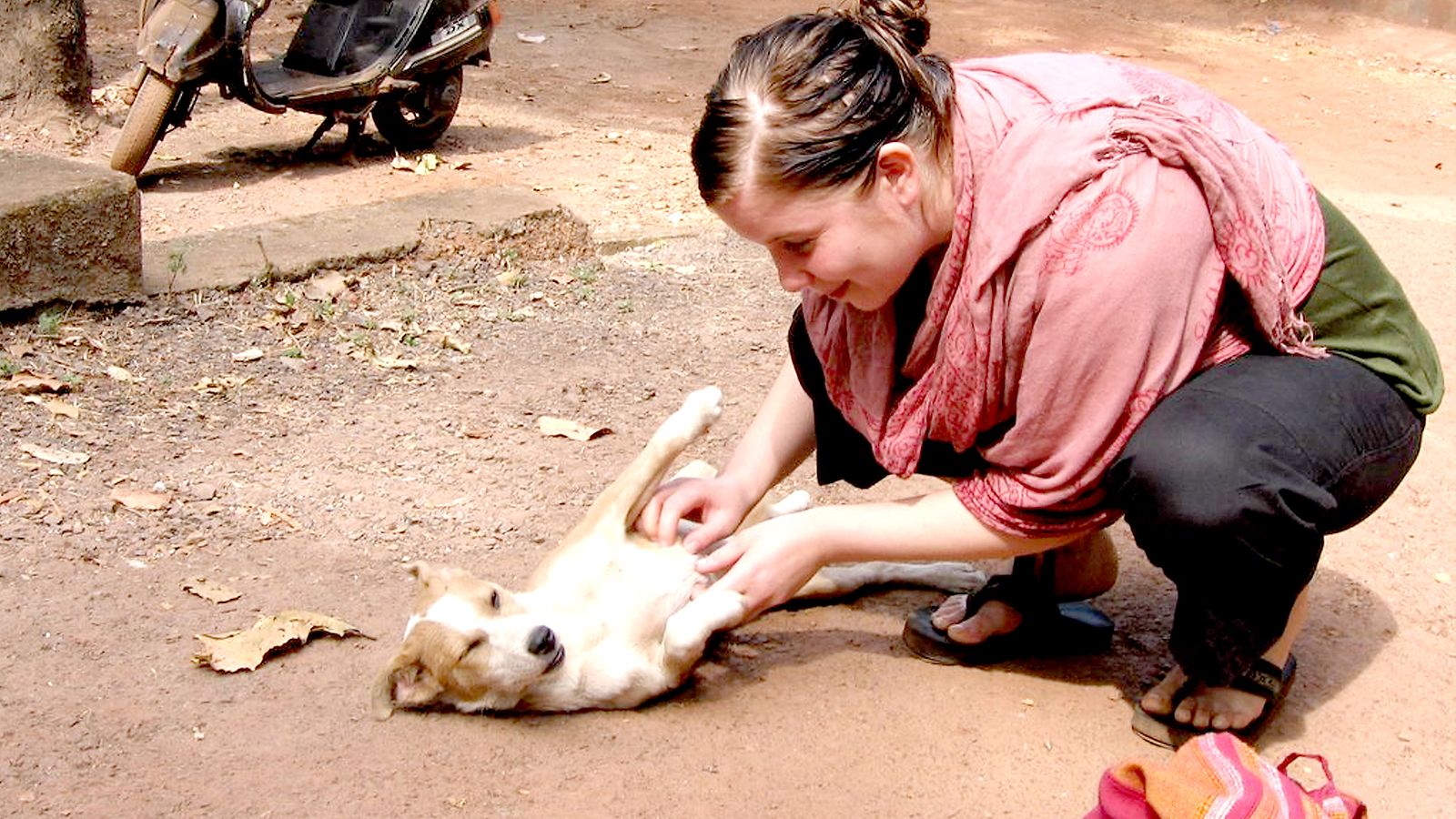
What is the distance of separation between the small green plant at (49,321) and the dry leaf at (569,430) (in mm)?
1393

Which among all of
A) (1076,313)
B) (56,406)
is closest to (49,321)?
(56,406)

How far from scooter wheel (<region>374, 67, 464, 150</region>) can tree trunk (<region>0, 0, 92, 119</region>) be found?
4.37ft

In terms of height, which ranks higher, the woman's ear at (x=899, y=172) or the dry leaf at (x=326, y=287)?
the woman's ear at (x=899, y=172)

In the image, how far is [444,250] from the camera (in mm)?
5203

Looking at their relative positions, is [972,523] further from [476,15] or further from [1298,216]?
[476,15]

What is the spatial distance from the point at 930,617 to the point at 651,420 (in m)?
1.25

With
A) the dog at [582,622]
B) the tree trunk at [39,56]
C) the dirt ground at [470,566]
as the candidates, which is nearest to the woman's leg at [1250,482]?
the dirt ground at [470,566]

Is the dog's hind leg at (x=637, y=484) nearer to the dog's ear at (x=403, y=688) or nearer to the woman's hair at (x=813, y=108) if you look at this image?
the dog's ear at (x=403, y=688)

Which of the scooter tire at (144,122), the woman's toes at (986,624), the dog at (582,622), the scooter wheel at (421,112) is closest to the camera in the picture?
the dog at (582,622)

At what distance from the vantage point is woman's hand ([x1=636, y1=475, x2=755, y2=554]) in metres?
2.94

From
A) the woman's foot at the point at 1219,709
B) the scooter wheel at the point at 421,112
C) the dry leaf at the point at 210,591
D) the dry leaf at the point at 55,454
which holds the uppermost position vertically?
the woman's foot at the point at 1219,709

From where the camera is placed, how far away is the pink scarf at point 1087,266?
232 cm

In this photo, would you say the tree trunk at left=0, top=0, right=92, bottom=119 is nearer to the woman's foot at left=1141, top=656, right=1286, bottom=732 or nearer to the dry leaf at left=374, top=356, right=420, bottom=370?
the dry leaf at left=374, top=356, right=420, bottom=370

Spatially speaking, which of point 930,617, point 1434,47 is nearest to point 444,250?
point 930,617
